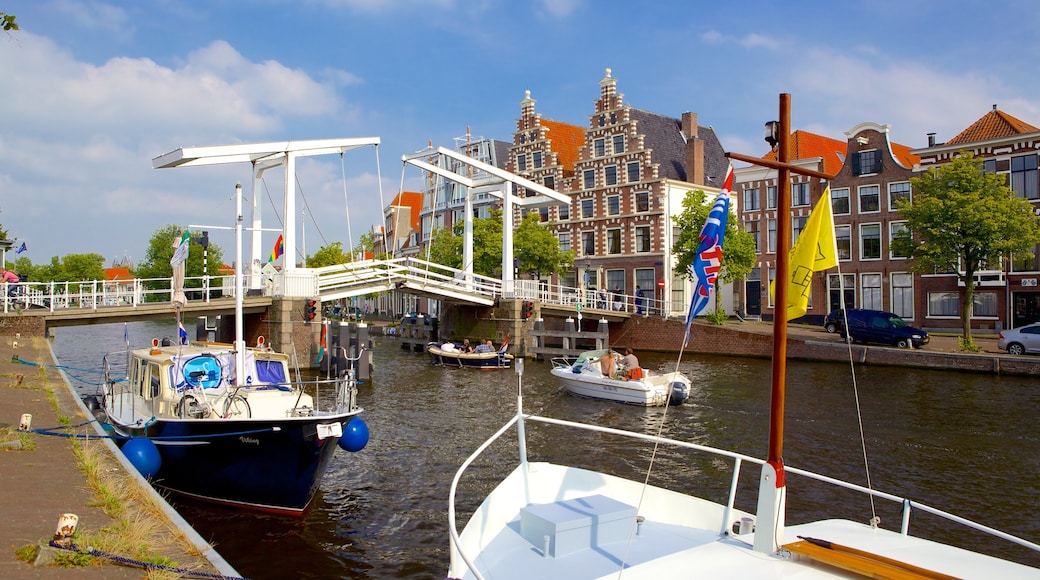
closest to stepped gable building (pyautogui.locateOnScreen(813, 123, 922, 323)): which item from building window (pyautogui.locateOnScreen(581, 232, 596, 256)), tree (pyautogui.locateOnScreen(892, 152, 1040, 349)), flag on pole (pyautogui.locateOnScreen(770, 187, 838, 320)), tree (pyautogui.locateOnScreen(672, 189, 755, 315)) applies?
tree (pyautogui.locateOnScreen(672, 189, 755, 315))

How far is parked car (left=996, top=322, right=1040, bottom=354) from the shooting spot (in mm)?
24984

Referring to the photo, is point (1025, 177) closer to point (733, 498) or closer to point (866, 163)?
point (866, 163)

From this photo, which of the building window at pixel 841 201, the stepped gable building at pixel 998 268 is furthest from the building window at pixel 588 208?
the stepped gable building at pixel 998 268

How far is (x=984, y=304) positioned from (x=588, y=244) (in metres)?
21.1

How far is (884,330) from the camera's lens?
2839 centimetres

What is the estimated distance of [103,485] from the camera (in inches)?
304

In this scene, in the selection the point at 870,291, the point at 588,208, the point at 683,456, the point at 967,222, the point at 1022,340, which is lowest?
A: the point at 683,456

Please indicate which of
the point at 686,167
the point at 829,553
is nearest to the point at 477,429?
the point at 829,553

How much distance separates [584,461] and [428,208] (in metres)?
48.1

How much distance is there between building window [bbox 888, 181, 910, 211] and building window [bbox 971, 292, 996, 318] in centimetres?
525

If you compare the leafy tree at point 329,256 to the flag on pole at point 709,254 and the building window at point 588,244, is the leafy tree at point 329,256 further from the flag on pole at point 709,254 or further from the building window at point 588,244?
the flag on pole at point 709,254

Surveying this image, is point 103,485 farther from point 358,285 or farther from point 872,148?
point 872,148

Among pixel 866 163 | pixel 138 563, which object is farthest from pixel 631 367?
pixel 866 163

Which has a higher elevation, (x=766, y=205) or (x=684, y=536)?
(x=766, y=205)
